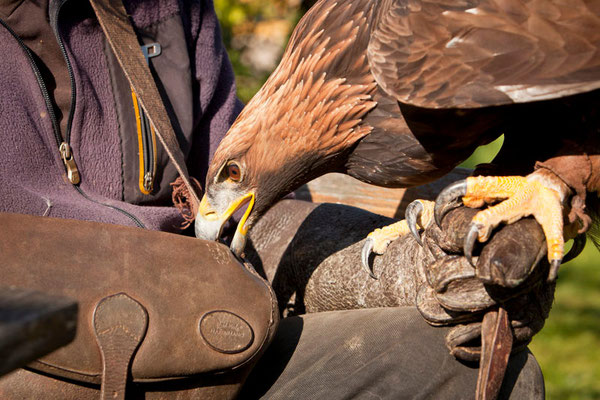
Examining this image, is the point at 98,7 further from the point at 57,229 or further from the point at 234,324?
the point at 234,324

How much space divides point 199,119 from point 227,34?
485 centimetres

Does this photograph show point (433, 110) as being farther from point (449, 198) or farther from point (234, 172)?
point (234, 172)

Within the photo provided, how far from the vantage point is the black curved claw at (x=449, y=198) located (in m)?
1.38

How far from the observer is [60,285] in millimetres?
1233

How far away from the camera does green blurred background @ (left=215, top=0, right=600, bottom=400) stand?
128 inches

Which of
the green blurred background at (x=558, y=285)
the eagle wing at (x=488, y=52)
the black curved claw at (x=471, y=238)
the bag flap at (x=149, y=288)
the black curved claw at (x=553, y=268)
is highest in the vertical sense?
the eagle wing at (x=488, y=52)

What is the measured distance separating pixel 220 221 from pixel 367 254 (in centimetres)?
44

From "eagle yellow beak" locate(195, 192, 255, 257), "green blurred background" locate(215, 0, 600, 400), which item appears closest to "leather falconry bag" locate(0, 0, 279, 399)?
"eagle yellow beak" locate(195, 192, 255, 257)

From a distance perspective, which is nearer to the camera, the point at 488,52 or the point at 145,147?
the point at 488,52

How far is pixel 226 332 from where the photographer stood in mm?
1320

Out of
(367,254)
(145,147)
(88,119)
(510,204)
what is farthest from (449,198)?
(88,119)

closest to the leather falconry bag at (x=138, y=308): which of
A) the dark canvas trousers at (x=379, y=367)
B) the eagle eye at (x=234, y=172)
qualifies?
the dark canvas trousers at (x=379, y=367)

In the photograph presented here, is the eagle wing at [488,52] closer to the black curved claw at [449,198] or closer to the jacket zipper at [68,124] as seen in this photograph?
the black curved claw at [449,198]

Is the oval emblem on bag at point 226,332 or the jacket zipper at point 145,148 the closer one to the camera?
the oval emblem on bag at point 226,332
